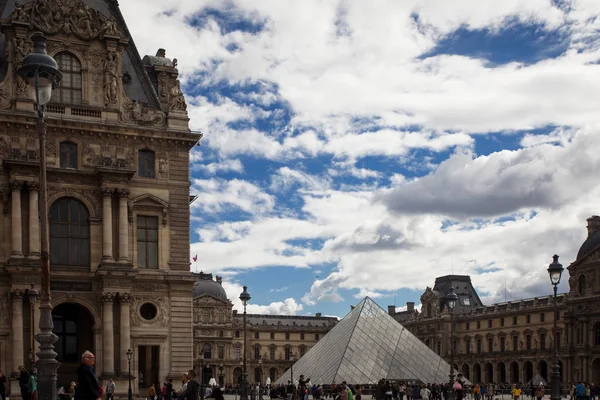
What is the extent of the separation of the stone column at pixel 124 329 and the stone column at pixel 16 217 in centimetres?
407

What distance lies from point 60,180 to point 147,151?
3685 millimetres

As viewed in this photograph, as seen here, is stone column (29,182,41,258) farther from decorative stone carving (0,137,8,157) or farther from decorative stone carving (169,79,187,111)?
decorative stone carving (169,79,187,111)

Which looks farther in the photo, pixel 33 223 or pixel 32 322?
pixel 33 223

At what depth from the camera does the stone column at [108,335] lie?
33.0 m

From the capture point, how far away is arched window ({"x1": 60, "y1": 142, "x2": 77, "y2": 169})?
34000 mm

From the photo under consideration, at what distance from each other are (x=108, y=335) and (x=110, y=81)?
9.78 metres

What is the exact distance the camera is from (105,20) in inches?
1394

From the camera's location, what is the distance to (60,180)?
3381cm

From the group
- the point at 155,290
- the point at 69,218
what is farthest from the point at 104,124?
the point at 155,290

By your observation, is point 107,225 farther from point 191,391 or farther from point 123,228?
point 191,391

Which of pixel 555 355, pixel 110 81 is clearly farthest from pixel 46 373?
pixel 110 81

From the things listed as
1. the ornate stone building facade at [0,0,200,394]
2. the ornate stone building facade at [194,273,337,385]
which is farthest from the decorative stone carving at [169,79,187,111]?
the ornate stone building facade at [194,273,337,385]

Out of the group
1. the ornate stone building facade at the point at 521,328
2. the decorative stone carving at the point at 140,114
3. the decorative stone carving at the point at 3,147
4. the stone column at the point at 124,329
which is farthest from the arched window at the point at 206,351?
the decorative stone carving at the point at 3,147

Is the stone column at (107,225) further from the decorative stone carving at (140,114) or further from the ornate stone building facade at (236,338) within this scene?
the ornate stone building facade at (236,338)
